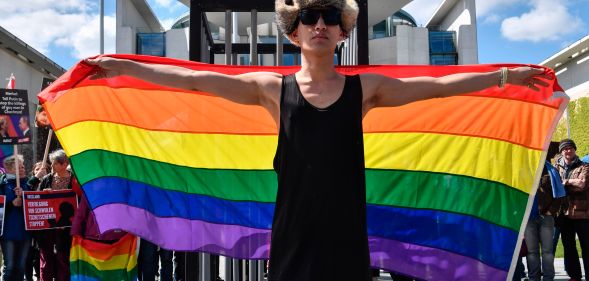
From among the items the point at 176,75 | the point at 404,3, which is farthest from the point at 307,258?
the point at 404,3

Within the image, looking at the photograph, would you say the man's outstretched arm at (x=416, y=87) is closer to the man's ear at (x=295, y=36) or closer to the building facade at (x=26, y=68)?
the man's ear at (x=295, y=36)

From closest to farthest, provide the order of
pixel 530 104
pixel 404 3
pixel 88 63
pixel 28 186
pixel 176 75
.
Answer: pixel 176 75
pixel 88 63
pixel 530 104
pixel 28 186
pixel 404 3

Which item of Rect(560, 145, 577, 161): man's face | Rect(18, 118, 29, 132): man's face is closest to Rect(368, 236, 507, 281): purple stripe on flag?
Rect(560, 145, 577, 161): man's face

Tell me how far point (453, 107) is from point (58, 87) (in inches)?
92.6

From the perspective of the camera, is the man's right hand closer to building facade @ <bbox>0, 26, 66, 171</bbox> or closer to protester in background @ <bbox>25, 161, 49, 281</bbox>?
protester in background @ <bbox>25, 161, 49, 281</bbox>

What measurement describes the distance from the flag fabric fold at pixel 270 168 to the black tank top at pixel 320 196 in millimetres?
1462

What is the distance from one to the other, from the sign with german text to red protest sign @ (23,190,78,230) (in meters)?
1.02

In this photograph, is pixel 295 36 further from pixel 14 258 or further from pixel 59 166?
pixel 14 258

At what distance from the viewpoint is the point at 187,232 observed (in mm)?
3904

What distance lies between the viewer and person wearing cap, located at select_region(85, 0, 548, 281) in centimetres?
235

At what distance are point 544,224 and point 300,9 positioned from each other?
6415 millimetres

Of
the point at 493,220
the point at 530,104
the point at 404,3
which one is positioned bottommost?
the point at 493,220

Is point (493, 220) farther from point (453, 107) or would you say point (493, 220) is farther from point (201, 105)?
point (201, 105)

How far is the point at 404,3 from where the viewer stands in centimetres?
3144
